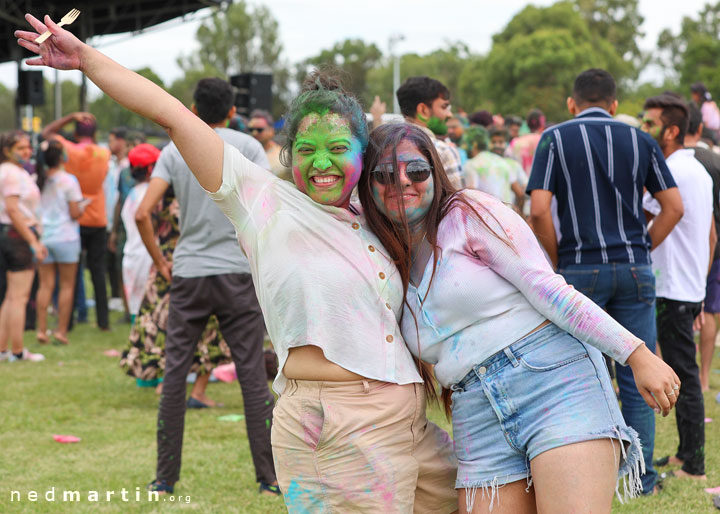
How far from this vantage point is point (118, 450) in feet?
17.6

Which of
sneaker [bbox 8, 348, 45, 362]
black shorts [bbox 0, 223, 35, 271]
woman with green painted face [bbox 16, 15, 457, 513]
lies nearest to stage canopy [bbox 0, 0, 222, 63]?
black shorts [bbox 0, 223, 35, 271]

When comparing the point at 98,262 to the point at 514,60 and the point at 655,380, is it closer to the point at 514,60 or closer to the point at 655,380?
the point at 655,380

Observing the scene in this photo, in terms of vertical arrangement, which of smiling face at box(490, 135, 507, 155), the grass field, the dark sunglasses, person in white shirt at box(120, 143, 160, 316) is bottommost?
A: the grass field

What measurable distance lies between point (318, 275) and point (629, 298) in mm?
2325

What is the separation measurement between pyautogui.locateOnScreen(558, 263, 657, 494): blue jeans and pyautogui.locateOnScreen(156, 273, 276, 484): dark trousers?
1.76 meters

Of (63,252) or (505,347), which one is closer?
(505,347)

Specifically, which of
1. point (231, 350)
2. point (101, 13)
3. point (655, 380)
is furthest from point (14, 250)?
point (101, 13)

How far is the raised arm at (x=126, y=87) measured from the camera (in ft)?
7.48

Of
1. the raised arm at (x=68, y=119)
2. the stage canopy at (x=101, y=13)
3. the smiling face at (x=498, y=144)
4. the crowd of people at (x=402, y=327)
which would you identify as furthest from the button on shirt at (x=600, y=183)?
the stage canopy at (x=101, y=13)

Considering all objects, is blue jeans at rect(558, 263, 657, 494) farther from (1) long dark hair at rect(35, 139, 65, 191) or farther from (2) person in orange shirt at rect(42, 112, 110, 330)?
(2) person in orange shirt at rect(42, 112, 110, 330)

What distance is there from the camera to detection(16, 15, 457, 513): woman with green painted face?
2.38 m

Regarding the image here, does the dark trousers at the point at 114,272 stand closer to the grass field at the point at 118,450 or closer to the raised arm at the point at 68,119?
the raised arm at the point at 68,119

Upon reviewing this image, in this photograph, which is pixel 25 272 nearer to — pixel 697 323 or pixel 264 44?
pixel 697 323

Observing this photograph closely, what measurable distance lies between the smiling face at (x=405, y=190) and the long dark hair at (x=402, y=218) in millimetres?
15
